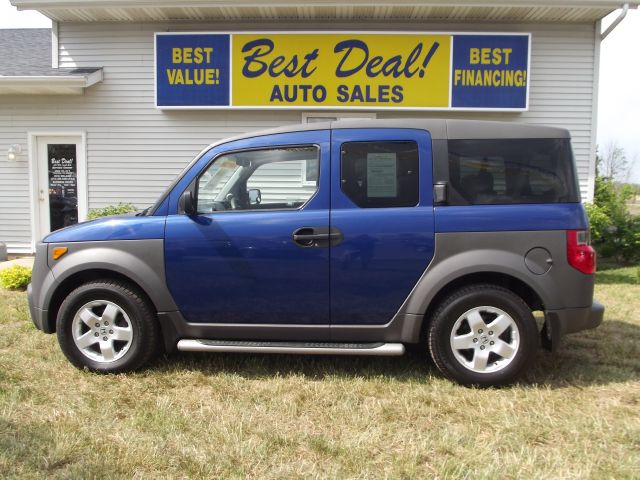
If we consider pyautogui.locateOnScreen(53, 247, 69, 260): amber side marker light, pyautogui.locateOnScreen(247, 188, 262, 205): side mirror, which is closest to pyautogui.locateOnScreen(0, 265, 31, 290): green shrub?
pyautogui.locateOnScreen(53, 247, 69, 260): amber side marker light

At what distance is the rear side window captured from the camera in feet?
11.4

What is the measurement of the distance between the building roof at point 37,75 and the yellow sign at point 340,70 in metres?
2.56

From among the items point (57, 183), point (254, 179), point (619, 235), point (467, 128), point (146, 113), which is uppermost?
point (146, 113)

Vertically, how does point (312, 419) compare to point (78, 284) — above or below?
below

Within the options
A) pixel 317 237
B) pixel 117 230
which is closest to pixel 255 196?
pixel 317 237

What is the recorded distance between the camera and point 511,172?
3.51 metres

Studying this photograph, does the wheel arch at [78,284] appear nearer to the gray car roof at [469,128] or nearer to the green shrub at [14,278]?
the gray car roof at [469,128]

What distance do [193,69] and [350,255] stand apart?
6.19 metres

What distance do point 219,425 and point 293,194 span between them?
166 cm

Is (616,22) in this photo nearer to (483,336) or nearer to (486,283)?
(486,283)

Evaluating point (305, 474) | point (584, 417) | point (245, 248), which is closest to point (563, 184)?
point (584, 417)

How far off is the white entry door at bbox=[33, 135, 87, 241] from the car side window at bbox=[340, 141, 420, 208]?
22.9ft

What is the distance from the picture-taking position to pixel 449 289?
11.6 feet

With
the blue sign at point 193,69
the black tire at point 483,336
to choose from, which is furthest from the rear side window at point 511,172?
the blue sign at point 193,69
